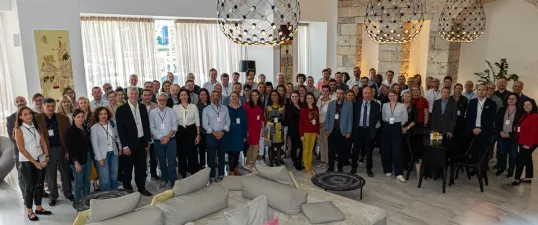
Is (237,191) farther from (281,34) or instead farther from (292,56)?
(292,56)

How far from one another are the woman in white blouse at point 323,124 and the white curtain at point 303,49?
5933 mm

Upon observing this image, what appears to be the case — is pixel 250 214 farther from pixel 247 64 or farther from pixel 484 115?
pixel 247 64

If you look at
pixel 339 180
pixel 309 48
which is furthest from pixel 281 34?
pixel 309 48

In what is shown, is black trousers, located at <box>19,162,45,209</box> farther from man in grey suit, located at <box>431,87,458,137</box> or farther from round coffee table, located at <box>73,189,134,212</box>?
man in grey suit, located at <box>431,87,458,137</box>

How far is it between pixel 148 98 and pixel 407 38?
410 cm

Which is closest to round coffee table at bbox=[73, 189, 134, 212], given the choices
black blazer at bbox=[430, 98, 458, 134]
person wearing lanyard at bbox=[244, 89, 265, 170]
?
person wearing lanyard at bbox=[244, 89, 265, 170]

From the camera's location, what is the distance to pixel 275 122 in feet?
23.2

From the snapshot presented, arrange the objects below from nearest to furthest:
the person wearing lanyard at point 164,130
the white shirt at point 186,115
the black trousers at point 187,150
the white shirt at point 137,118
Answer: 1. the white shirt at point 137,118
2. the person wearing lanyard at point 164,130
3. the white shirt at point 186,115
4. the black trousers at point 187,150

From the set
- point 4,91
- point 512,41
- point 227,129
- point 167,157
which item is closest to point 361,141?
point 227,129

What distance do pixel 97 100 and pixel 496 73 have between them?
10351 millimetres

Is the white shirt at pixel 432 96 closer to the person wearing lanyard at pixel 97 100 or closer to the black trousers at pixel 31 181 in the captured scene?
the person wearing lanyard at pixel 97 100

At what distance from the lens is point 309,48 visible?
1313cm

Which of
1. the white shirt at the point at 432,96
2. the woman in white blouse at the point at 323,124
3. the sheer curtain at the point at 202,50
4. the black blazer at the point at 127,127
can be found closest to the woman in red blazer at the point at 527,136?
the white shirt at the point at 432,96

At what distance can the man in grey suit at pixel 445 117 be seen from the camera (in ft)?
23.0
